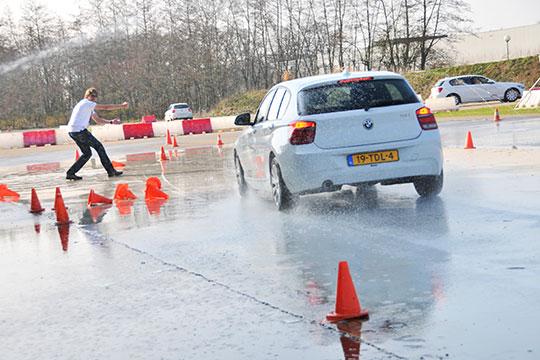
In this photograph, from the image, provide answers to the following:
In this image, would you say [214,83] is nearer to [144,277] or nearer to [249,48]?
[249,48]

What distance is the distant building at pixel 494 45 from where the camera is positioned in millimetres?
78875

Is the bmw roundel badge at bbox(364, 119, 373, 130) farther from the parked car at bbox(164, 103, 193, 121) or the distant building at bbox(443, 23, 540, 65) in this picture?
the distant building at bbox(443, 23, 540, 65)

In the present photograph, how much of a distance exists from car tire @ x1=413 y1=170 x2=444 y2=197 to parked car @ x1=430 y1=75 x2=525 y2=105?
123ft

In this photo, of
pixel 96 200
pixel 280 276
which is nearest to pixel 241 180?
pixel 96 200

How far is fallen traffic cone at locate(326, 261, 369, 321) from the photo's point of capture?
621 cm

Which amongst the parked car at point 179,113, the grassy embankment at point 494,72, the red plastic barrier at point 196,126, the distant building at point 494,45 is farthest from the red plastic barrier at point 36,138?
the distant building at point 494,45

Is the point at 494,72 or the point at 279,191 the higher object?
the point at 494,72

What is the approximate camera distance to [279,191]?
40.3 feet

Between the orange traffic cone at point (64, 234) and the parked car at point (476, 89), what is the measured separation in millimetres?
38403

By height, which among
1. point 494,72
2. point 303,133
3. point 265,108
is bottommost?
point 494,72

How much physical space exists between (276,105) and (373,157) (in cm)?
198

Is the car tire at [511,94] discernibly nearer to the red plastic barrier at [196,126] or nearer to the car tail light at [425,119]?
the red plastic barrier at [196,126]

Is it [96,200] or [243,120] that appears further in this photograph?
[96,200]

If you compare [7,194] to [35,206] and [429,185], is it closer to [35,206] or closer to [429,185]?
[35,206]
